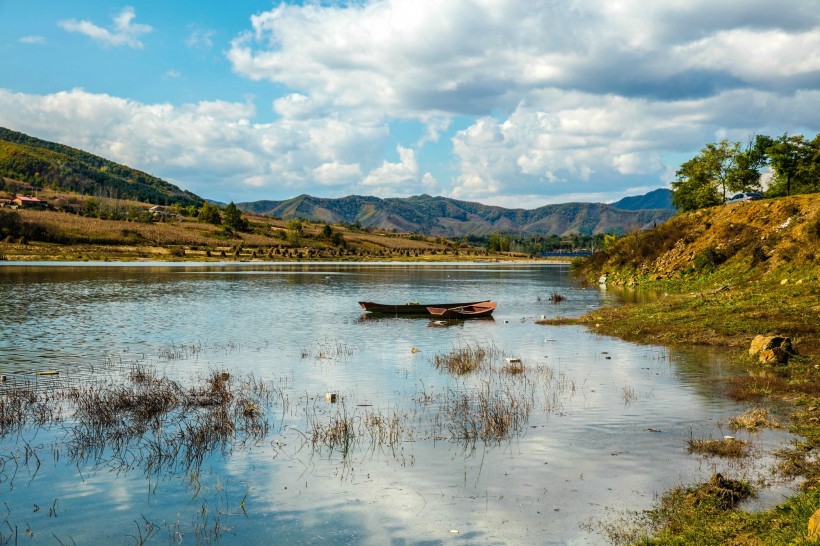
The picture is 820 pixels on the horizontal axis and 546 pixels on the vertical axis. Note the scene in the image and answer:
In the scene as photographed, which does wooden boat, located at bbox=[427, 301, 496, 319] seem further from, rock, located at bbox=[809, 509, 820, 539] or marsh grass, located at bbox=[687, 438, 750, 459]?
rock, located at bbox=[809, 509, 820, 539]

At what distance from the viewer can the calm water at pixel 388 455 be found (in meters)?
12.4

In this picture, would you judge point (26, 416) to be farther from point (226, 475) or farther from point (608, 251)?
point (608, 251)

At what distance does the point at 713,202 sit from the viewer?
103 meters

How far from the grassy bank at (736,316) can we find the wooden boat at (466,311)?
6384mm

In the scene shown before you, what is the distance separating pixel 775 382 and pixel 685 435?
7.49 metres

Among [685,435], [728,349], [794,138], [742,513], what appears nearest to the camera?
[742,513]

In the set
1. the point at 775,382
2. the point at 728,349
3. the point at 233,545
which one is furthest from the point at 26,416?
the point at 728,349

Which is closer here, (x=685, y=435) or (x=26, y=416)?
(x=685, y=435)

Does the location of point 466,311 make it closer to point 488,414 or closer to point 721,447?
point 488,414

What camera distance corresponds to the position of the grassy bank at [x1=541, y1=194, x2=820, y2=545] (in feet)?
37.0

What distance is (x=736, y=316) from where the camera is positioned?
34.8 meters

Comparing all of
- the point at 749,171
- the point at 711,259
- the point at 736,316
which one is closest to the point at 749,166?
the point at 749,171

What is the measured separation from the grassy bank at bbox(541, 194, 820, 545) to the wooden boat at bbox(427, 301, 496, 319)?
6.38m

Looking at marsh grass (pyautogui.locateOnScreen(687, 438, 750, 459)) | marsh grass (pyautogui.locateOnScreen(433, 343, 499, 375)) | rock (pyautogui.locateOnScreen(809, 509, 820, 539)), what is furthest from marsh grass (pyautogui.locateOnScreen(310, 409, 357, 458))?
rock (pyautogui.locateOnScreen(809, 509, 820, 539))
